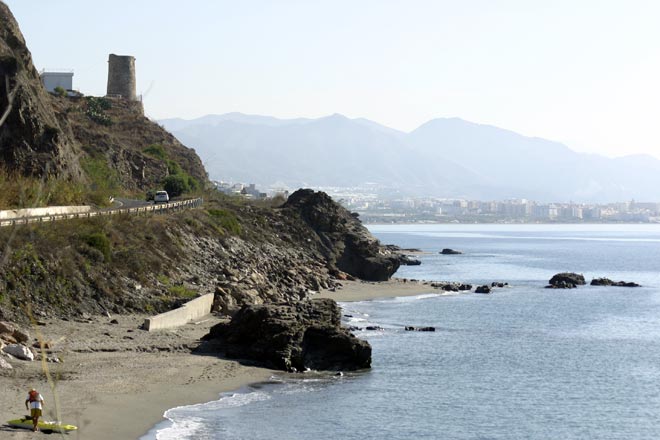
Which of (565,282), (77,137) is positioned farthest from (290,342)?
(77,137)

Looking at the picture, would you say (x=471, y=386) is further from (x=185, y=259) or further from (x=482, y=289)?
(x=482, y=289)

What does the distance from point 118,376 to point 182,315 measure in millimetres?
13413

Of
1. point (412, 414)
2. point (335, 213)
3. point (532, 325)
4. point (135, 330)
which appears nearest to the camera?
point (412, 414)

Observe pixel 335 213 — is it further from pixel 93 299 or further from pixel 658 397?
pixel 658 397

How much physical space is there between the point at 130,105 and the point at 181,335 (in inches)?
3809

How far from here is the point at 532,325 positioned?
215 ft

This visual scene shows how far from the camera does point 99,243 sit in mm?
54688

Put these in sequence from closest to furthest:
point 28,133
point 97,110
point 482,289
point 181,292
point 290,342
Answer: point 290,342, point 181,292, point 28,133, point 482,289, point 97,110

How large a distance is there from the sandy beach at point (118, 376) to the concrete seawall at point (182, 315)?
56 cm

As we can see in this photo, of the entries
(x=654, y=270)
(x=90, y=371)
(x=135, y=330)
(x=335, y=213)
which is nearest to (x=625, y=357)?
(x=135, y=330)

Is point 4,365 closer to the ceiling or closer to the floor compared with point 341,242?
closer to the floor

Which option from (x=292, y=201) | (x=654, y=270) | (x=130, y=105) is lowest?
(x=654, y=270)

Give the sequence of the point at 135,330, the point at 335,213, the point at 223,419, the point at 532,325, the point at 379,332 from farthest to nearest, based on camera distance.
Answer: the point at 335,213 → the point at 532,325 → the point at 379,332 → the point at 135,330 → the point at 223,419

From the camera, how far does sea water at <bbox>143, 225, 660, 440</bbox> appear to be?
3194cm
